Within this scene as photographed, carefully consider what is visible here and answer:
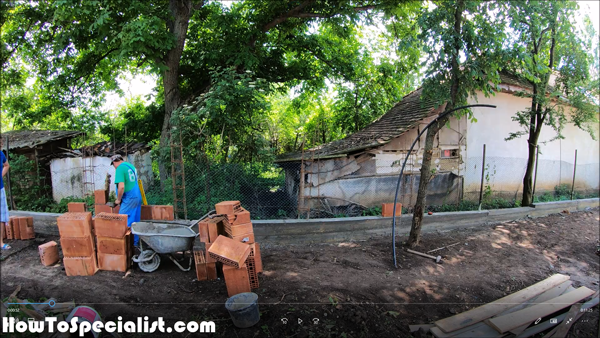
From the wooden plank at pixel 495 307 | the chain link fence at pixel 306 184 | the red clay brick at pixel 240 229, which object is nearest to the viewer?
the wooden plank at pixel 495 307

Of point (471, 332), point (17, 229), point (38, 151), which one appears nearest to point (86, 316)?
point (471, 332)

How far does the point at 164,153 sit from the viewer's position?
8.53 metres

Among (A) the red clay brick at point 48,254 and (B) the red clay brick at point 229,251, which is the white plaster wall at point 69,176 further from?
(B) the red clay brick at point 229,251

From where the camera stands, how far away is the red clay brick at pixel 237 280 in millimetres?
4840

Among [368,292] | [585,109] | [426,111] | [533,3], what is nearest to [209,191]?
[368,292]

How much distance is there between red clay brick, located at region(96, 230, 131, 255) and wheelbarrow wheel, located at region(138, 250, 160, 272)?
12.2 inches

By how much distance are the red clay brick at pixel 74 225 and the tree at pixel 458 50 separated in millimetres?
6181

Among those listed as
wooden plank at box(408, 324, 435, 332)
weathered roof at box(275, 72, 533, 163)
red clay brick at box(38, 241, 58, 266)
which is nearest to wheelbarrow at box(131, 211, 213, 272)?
red clay brick at box(38, 241, 58, 266)

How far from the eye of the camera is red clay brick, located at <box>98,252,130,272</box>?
5664mm

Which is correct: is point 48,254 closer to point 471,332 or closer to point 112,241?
point 112,241

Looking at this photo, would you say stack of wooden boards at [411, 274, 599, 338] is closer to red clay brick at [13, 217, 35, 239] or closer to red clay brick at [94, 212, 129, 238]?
red clay brick at [94, 212, 129, 238]

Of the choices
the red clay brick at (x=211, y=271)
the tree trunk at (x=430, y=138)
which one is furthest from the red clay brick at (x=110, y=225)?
the tree trunk at (x=430, y=138)

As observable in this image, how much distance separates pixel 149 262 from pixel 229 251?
1.84 meters

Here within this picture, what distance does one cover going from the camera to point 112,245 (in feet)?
18.5
